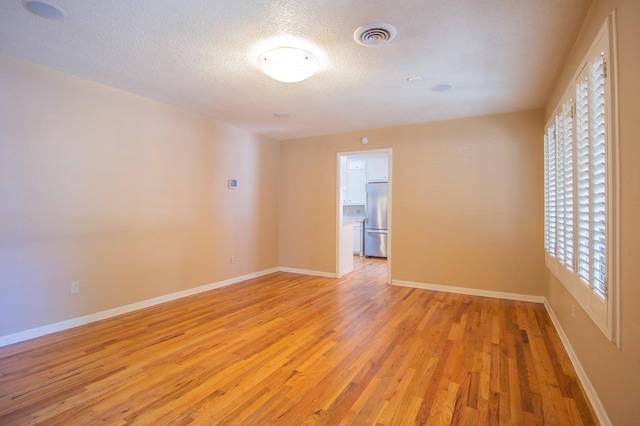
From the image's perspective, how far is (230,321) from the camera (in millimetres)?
3355

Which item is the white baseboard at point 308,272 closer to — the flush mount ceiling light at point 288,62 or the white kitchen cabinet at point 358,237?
the white kitchen cabinet at point 358,237

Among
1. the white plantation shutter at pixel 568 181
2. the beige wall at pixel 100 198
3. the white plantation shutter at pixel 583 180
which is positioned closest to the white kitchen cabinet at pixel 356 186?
the beige wall at pixel 100 198

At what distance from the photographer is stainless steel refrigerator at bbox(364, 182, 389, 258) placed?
7.57 metres

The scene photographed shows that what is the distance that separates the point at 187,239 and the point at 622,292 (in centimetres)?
428

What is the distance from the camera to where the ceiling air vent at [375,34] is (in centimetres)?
226

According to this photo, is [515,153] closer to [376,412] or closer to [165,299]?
[376,412]

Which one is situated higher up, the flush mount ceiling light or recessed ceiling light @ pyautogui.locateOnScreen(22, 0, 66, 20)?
recessed ceiling light @ pyautogui.locateOnScreen(22, 0, 66, 20)

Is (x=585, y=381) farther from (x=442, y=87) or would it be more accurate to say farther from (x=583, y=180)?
(x=442, y=87)

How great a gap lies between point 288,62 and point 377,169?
5.55m

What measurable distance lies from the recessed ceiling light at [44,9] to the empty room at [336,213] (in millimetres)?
39

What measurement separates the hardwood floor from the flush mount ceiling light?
2307 mm

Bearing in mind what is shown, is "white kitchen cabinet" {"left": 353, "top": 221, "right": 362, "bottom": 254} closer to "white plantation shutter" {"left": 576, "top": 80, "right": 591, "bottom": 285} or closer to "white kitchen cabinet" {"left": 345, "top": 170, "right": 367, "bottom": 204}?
"white kitchen cabinet" {"left": 345, "top": 170, "right": 367, "bottom": 204}

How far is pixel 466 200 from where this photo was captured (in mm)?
4496

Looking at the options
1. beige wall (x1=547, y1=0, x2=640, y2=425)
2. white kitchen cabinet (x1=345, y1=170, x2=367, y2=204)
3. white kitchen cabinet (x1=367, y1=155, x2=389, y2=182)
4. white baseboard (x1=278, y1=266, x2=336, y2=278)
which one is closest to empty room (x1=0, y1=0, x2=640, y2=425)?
beige wall (x1=547, y1=0, x2=640, y2=425)
